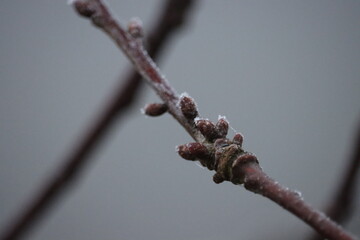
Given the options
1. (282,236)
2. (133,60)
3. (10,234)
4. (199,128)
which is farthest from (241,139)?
(282,236)

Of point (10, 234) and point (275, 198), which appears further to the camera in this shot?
point (10, 234)

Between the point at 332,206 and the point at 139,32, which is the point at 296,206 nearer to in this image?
the point at 139,32

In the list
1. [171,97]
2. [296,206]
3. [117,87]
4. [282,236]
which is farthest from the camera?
[282,236]

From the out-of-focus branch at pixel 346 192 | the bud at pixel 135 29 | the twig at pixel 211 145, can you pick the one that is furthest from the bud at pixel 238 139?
the out-of-focus branch at pixel 346 192

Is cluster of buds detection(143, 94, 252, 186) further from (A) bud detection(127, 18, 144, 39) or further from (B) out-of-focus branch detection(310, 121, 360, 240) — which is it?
(B) out-of-focus branch detection(310, 121, 360, 240)

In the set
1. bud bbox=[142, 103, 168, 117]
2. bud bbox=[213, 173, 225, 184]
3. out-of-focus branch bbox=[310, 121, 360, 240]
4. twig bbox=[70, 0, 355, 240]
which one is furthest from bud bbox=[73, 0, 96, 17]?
out-of-focus branch bbox=[310, 121, 360, 240]

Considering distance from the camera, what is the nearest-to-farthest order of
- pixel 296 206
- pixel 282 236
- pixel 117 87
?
pixel 296 206, pixel 117 87, pixel 282 236

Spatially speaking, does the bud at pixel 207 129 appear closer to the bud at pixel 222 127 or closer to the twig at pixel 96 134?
the bud at pixel 222 127

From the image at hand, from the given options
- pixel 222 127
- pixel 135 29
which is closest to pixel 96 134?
pixel 135 29
